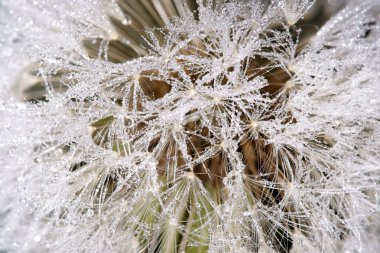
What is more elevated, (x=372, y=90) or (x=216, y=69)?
(x=216, y=69)

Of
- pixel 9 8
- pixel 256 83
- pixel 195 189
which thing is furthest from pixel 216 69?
pixel 9 8

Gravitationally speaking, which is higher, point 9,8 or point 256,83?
point 9,8

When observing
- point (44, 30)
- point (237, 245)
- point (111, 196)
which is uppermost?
point (44, 30)

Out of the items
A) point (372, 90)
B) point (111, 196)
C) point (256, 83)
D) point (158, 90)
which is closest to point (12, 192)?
point (111, 196)

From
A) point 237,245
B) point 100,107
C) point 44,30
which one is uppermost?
point 44,30

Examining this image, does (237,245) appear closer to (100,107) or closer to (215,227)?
(215,227)

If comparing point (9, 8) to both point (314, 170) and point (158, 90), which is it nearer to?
point (158, 90)
